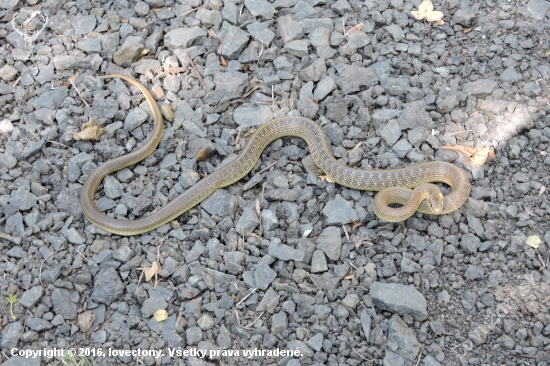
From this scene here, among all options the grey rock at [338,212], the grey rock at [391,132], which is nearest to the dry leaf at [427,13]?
the grey rock at [391,132]

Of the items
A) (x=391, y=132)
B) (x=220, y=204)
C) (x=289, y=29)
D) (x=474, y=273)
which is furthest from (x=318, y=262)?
(x=289, y=29)

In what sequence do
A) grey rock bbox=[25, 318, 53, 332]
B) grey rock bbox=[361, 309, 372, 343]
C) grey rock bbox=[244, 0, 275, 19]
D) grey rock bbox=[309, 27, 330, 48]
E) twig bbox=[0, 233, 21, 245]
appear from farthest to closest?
1. grey rock bbox=[244, 0, 275, 19]
2. grey rock bbox=[309, 27, 330, 48]
3. twig bbox=[0, 233, 21, 245]
4. grey rock bbox=[25, 318, 53, 332]
5. grey rock bbox=[361, 309, 372, 343]

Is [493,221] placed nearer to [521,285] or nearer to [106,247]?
[521,285]

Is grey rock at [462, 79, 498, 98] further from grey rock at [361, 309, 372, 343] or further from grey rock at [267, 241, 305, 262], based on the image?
grey rock at [361, 309, 372, 343]

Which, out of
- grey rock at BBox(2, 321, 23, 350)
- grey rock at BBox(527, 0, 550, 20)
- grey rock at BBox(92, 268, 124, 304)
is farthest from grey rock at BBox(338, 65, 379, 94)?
grey rock at BBox(2, 321, 23, 350)

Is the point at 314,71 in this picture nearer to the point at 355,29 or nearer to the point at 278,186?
the point at 355,29

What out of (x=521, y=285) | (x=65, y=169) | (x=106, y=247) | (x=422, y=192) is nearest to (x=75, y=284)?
(x=106, y=247)
